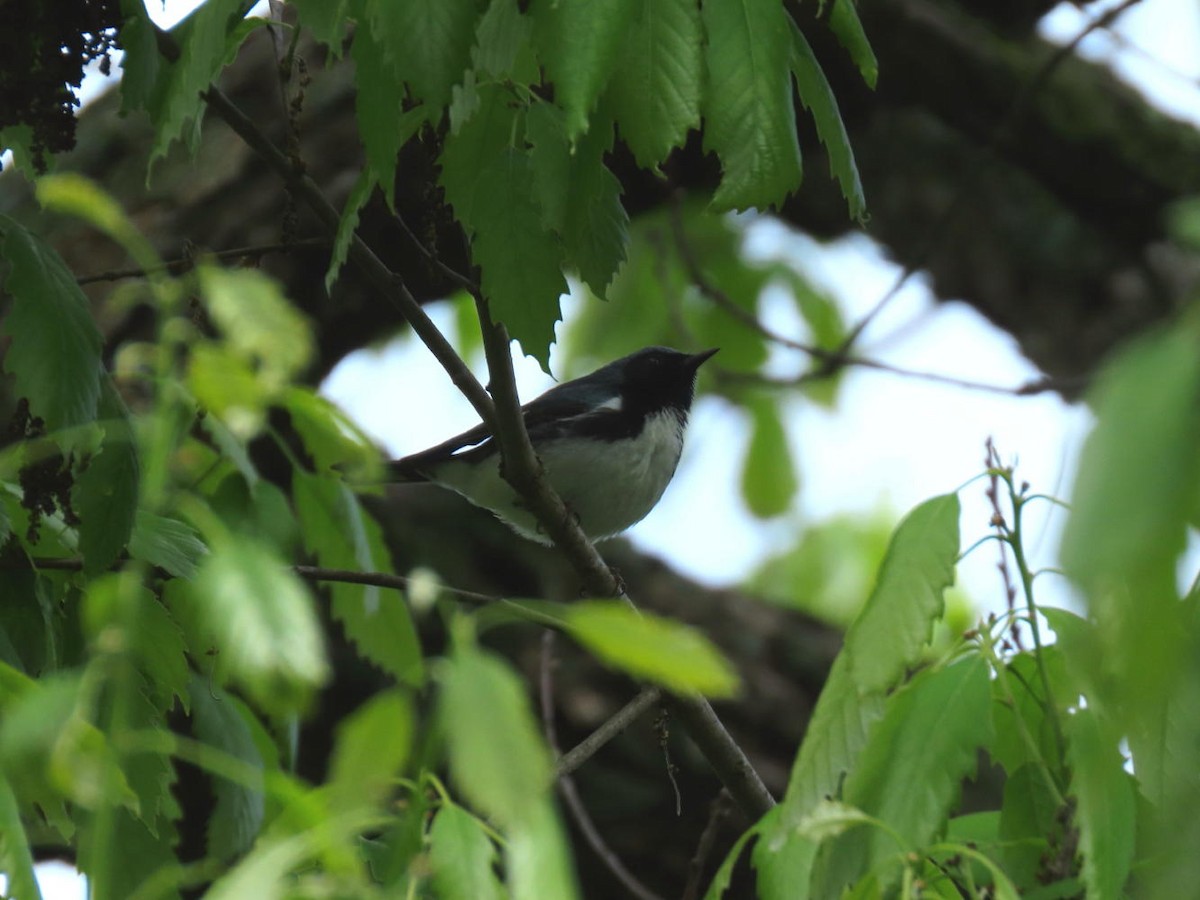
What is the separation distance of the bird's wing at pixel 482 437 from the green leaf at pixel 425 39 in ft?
11.0

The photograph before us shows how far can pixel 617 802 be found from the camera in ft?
15.5

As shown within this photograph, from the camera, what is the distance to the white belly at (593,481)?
196 inches

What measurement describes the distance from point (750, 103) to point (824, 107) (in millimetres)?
289

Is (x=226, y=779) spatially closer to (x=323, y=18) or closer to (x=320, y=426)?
(x=320, y=426)

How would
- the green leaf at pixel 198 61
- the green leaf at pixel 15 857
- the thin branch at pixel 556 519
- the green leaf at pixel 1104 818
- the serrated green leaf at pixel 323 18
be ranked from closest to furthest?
the green leaf at pixel 15 857, the green leaf at pixel 1104 818, the serrated green leaf at pixel 323 18, the green leaf at pixel 198 61, the thin branch at pixel 556 519

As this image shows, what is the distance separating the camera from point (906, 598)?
1742 millimetres

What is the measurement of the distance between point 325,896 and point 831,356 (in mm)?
4327

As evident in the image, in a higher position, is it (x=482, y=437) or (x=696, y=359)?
(x=696, y=359)

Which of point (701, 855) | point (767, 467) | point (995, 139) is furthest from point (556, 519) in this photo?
point (767, 467)

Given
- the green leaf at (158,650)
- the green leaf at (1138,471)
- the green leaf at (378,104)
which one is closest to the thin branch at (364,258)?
the green leaf at (378,104)

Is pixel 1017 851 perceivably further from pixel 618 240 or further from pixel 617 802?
pixel 617 802

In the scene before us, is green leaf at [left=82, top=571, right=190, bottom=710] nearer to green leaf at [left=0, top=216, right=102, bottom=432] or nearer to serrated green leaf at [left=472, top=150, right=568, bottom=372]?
green leaf at [left=0, top=216, right=102, bottom=432]

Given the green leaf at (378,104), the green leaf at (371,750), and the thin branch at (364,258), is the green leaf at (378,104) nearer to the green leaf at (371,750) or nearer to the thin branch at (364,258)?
the thin branch at (364,258)

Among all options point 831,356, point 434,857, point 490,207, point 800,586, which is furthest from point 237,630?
point 800,586
